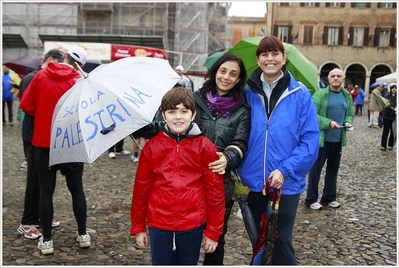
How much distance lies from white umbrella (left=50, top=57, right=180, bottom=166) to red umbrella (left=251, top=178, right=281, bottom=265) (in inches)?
38.8

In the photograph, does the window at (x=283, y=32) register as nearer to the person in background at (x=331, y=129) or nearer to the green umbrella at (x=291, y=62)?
the person in background at (x=331, y=129)

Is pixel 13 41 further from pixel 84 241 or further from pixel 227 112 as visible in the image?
pixel 227 112

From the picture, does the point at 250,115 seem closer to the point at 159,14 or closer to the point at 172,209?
the point at 172,209

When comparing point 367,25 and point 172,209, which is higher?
point 367,25

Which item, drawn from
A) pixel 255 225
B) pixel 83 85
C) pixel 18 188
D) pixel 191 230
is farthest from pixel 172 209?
pixel 18 188

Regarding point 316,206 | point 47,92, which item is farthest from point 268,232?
point 316,206

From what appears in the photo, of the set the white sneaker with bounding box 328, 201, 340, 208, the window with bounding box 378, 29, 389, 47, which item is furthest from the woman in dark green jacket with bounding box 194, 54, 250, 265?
the window with bounding box 378, 29, 389, 47

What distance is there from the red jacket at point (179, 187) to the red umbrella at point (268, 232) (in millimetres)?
390

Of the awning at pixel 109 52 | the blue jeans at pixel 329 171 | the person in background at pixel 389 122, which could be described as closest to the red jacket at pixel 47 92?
the blue jeans at pixel 329 171

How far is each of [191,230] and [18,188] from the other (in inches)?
173

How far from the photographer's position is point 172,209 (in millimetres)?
2496

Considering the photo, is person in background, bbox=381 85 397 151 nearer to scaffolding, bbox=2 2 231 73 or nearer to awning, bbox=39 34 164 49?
scaffolding, bbox=2 2 231 73

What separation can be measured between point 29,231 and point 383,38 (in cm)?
4331

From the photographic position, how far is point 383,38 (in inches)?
1609
